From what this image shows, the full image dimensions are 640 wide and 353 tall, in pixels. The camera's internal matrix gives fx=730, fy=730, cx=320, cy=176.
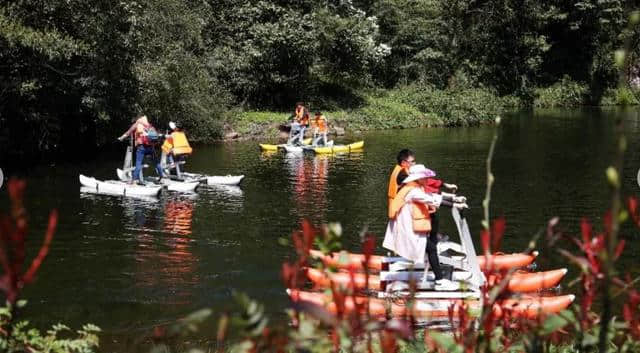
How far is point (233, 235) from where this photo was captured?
13789 millimetres

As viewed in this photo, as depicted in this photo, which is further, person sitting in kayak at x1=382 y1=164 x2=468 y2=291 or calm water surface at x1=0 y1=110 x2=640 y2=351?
calm water surface at x1=0 y1=110 x2=640 y2=351

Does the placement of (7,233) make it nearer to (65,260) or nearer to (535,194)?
(65,260)

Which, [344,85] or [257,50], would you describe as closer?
[257,50]

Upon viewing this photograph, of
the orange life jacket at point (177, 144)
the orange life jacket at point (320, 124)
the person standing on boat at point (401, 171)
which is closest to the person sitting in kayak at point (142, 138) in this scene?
the orange life jacket at point (177, 144)

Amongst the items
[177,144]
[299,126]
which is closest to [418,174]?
[177,144]

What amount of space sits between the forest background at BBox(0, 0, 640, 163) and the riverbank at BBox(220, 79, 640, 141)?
9cm

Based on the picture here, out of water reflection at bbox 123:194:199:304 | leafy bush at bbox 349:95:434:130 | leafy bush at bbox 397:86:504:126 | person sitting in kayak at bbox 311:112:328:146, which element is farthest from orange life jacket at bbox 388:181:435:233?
leafy bush at bbox 397:86:504:126

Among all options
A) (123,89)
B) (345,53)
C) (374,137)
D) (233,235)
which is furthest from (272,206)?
(345,53)

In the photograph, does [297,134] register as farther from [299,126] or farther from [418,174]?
[418,174]

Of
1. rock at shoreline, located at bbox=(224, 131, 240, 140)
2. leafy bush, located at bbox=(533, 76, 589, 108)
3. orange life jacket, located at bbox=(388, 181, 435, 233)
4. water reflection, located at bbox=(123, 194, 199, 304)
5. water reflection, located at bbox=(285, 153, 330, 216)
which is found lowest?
water reflection, located at bbox=(123, 194, 199, 304)

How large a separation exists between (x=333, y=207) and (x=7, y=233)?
14429 mm

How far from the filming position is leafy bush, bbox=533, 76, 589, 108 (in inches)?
1939

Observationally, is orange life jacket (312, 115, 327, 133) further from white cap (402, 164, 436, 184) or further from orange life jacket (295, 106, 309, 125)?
white cap (402, 164, 436, 184)

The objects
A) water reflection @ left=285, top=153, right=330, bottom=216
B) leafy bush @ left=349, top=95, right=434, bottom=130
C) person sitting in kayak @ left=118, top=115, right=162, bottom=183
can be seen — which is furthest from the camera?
leafy bush @ left=349, top=95, right=434, bottom=130
